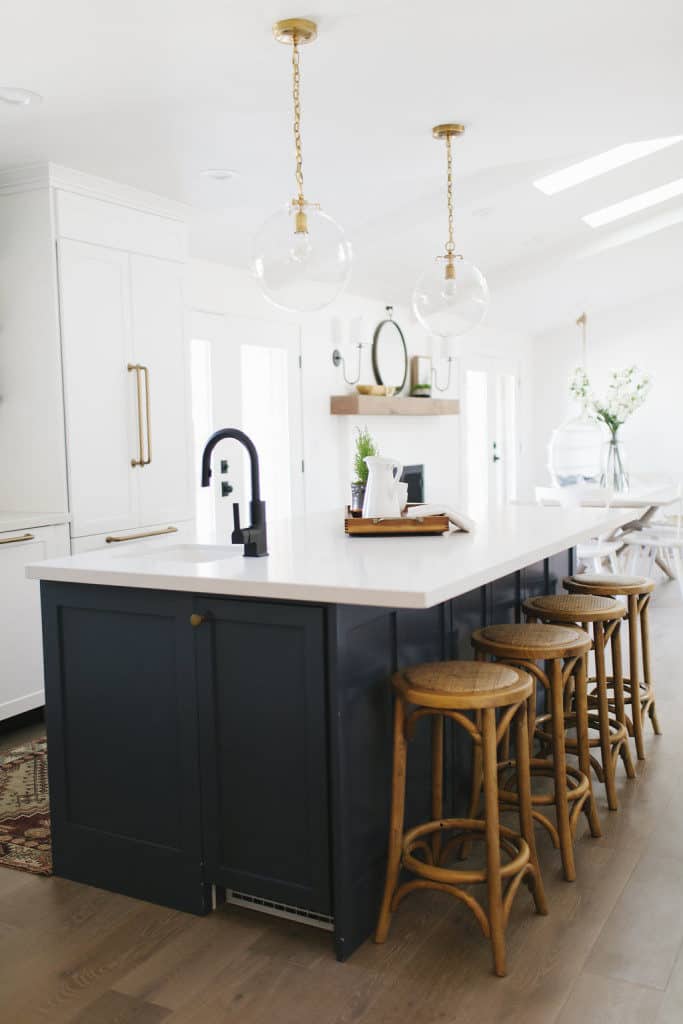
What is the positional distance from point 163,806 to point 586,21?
2.77 metres

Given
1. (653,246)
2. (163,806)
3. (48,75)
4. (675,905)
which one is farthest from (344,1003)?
(653,246)

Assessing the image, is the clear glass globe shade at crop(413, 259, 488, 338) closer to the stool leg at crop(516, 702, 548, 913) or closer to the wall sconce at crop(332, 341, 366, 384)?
the stool leg at crop(516, 702, 548, 913)

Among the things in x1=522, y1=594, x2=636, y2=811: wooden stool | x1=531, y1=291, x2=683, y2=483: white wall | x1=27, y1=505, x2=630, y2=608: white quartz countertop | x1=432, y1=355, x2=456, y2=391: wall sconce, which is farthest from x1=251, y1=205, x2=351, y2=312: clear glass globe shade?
x1=531, y1=291, x2=683, y2=483: white wall

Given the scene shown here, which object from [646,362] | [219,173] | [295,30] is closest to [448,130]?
[219,173]

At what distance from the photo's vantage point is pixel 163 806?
2.45 metres

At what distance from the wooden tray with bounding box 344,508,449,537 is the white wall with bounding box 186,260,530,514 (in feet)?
8.65

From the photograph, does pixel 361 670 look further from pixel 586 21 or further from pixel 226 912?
pixel 586 21

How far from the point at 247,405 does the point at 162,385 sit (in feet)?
4.40

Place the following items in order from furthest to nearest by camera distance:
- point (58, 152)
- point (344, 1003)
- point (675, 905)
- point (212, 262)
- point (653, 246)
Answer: point (653, 246)
point (212, 262)
point (58, 152)
point (675, 905)
point (344, 1003)

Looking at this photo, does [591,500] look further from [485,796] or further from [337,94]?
[485,796]

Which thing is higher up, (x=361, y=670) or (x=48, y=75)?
(x=48, y=75)

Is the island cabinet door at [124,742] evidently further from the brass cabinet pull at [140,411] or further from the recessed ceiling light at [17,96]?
the brass cabinet pull at [140,411]

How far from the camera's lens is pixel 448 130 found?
3.95 m

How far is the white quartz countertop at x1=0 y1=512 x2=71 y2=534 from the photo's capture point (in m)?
3.73
